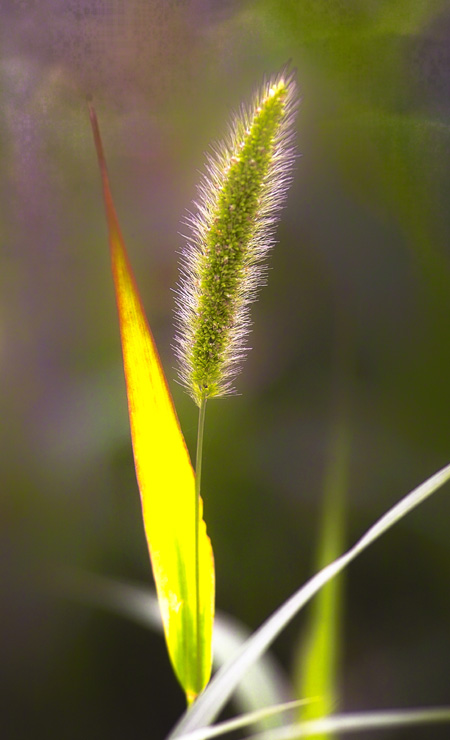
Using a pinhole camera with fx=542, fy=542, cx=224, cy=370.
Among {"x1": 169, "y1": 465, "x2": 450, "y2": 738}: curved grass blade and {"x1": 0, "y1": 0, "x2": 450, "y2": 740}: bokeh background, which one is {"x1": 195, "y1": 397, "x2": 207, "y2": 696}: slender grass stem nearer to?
{"x1": 169, "y1": 465, "x2": 450, "y2": 738}: curved grass blade

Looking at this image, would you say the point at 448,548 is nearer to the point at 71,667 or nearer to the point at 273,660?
the point at 273,660

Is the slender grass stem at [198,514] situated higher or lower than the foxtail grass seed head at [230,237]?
lower

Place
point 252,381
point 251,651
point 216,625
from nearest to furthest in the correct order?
point 251,651 < point 216,625 < point 252,381

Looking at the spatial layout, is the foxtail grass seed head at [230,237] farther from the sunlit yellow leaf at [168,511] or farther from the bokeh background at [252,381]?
the bokeh background at [252,381]

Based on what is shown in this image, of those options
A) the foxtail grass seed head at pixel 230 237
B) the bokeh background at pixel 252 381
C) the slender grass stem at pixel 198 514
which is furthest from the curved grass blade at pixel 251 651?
the bokeh background at pixel 252 381

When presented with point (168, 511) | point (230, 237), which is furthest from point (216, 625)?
point (230, 237)

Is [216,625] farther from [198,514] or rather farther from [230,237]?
[230,237]

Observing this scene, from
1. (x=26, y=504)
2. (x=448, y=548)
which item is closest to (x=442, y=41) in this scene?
(x=448, y=548)
